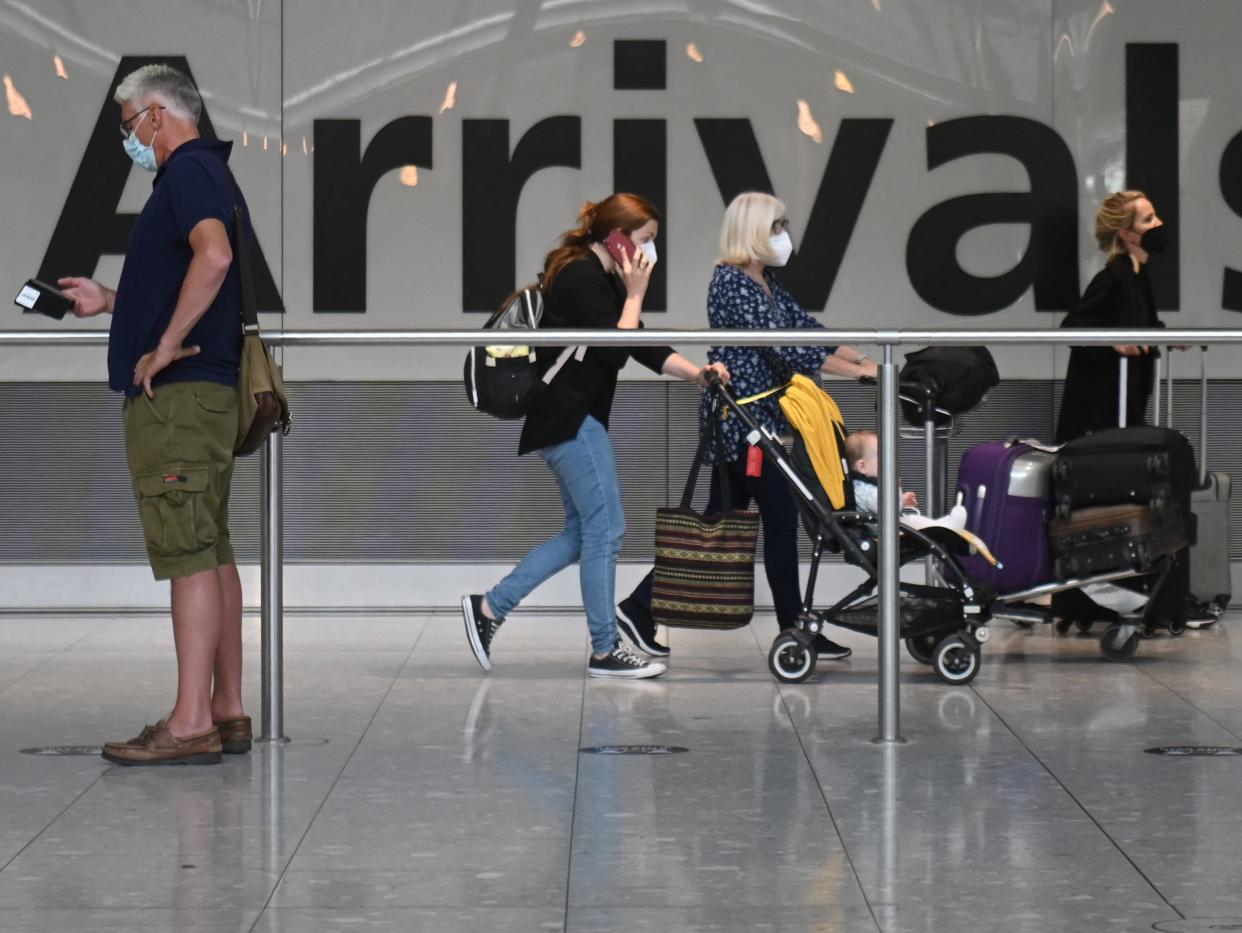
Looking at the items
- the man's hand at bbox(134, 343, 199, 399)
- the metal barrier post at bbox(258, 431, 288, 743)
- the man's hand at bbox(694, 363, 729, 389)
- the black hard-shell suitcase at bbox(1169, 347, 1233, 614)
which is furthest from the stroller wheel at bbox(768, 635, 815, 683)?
the man's hand at bbox(134, 343, 199, 399)

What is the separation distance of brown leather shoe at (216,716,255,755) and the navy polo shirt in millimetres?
890

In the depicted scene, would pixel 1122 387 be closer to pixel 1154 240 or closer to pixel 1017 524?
pixel 1154 240

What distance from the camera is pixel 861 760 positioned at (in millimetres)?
5133

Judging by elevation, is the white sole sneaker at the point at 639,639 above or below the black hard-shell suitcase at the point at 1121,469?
below

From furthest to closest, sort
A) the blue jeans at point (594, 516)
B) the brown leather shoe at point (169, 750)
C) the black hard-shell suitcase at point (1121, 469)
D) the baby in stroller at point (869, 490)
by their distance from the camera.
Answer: the black hard-shell suitcase at point (1121, 469), the baby in stroller at point (869, 490), the blue jeans at point (594, 516), the brown leather shoe at point (169, 750)

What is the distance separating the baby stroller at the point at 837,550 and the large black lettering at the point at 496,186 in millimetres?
2282

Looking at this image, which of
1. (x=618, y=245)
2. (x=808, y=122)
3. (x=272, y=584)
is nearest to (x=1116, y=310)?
(x=808, y=122)

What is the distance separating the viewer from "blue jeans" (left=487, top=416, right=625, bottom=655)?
660 cm

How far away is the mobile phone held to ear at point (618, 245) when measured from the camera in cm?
661

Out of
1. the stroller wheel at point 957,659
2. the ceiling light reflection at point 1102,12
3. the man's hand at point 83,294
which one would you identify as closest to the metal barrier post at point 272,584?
the man's hand at point 83,294

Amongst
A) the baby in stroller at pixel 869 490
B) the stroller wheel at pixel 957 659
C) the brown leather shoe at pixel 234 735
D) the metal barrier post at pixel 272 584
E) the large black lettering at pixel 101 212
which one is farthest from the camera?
the large black lettering at pixel 101 212

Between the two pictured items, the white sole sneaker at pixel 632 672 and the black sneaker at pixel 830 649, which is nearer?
the white sole sneaker at pixel 632 672

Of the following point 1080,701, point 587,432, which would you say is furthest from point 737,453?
point 1080,701

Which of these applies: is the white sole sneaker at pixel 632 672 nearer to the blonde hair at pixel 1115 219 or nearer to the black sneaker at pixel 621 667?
the black sneaker at pixel 621 667
